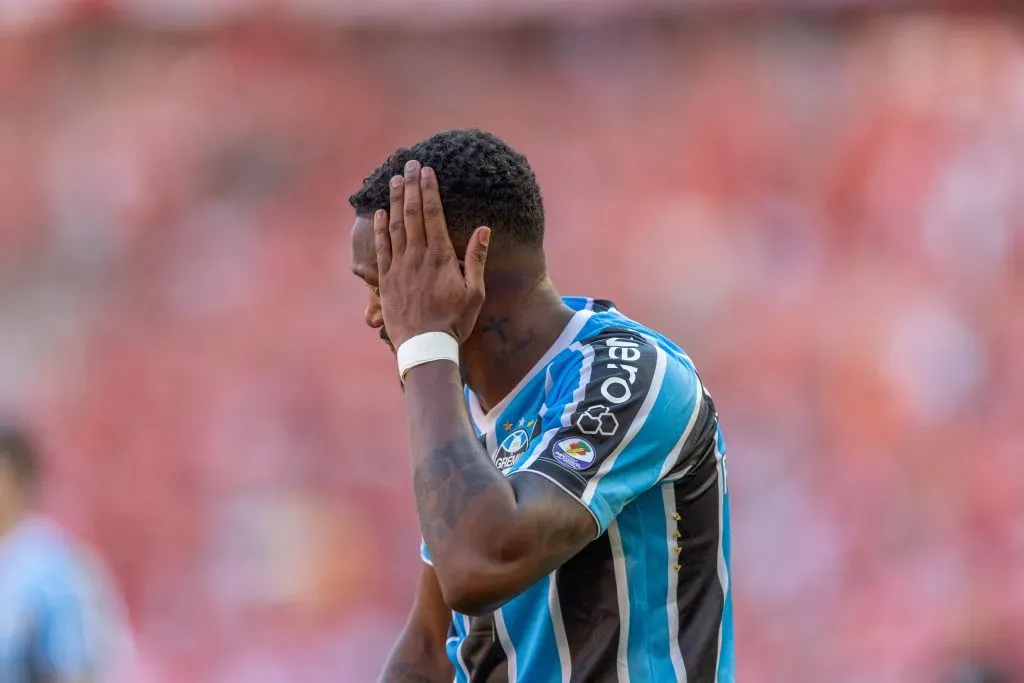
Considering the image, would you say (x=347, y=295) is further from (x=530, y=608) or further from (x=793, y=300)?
(x=530, y=608)

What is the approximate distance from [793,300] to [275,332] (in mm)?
3111

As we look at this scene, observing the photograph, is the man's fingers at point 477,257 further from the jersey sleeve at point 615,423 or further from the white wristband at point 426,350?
the jersey sleeve at point 615,423

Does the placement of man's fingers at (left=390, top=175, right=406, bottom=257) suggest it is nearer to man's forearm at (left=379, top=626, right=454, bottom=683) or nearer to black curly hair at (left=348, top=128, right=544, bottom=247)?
black curly hair at (left=348, top=128, right=544, bottom=247)

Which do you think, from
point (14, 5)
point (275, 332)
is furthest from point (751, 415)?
point (14, 5)

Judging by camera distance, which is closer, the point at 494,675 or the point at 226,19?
the point at 494,675

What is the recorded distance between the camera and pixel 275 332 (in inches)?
292

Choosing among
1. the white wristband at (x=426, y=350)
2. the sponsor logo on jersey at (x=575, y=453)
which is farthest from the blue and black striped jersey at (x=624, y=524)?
the white wristband at (x=426, y=350)

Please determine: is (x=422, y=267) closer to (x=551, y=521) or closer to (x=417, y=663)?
(x=551, y=521)

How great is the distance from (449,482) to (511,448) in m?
0.34

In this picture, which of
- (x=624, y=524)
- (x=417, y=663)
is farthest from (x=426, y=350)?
(x=417, y=663)

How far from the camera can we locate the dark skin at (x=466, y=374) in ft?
6.75

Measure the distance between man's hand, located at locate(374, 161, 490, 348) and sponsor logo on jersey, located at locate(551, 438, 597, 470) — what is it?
30cm

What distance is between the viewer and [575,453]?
2174 mm

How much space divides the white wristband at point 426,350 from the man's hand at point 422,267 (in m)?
0.01
